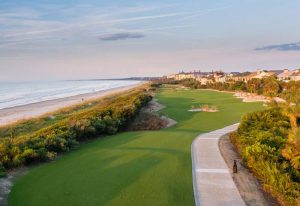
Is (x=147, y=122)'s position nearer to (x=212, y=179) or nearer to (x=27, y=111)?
(x=212, y=179)

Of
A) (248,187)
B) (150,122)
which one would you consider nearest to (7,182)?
(248,187)

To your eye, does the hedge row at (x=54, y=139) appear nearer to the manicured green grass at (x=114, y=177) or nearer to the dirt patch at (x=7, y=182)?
the dirt patch at (x=7, y=182)

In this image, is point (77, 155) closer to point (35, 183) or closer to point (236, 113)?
point (35, 183)

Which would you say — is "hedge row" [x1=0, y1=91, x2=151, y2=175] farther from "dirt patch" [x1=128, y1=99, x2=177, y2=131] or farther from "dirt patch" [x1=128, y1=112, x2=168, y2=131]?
"dirt patch" [x1=128, y1=99, x2=177, y2=131]

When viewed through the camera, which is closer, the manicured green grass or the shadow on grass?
the shadow on grass

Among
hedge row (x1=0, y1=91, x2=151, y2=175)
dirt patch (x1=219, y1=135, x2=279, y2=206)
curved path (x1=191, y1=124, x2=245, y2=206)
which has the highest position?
hedge row (x1=0, y1=91, x2=151, y2=175)

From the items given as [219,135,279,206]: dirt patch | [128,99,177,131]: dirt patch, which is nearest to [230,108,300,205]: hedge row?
[219,135,279,206]: dirt patch

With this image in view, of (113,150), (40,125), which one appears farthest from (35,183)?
(40,125)
